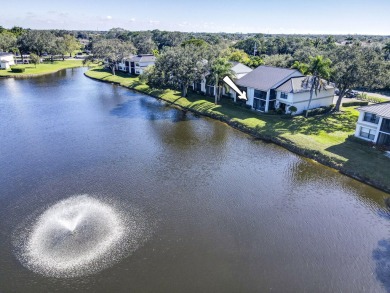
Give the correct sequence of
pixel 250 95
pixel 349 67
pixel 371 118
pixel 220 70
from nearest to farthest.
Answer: pixel 371 118 → pixel 349 67 → pixel 220 70 → pixel 250 95

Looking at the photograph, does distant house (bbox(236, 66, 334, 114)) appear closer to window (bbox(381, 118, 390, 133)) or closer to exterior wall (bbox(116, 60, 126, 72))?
window (bbox(381, 118, 390, 133))

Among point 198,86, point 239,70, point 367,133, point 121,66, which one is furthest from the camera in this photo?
point 121,66

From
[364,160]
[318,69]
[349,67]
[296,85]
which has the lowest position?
[364,160]

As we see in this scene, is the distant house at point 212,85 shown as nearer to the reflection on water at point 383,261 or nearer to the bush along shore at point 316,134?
the bush along shore at point 316,134

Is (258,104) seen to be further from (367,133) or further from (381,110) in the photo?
(381,110)

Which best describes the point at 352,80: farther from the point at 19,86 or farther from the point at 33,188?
the point at 19,86

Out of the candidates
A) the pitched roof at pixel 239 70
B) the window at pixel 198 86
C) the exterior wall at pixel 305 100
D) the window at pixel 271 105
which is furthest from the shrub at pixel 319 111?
the window at pixel 198 86

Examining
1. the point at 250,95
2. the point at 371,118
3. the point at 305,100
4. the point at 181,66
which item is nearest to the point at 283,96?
the point at 305,100
